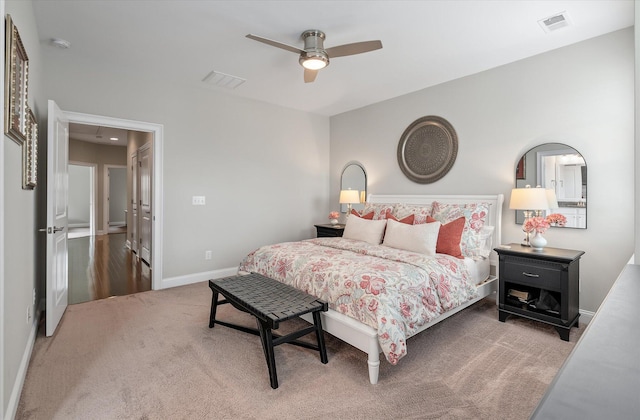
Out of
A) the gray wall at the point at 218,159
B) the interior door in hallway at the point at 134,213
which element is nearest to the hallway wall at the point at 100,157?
the interior door in hallway at the point at 134,213

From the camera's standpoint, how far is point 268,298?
242 centimetres

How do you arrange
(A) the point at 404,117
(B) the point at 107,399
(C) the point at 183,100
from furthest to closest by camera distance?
(A) the point at 404,117, (C) the point at 183,100, (B) the point at 107,399

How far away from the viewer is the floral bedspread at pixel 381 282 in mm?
2133

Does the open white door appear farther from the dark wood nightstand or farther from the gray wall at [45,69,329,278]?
the dark wood nightstand

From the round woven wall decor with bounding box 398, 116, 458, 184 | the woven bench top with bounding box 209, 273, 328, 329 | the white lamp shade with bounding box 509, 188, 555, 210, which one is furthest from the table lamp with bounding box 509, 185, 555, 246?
the woven bench top with bounding box 209, 273, 328, 329

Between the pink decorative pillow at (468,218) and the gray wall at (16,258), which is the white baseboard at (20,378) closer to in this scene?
the gray wall at (16,258)

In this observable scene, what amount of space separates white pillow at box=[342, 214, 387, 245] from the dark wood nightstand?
786 millimetres

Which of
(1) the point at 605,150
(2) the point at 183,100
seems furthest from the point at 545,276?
(2) the point at 183,100

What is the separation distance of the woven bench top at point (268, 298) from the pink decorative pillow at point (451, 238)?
156 centimetres

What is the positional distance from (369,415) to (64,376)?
2.01 m

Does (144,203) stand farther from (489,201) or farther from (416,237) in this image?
(489,201)

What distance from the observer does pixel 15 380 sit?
185cm

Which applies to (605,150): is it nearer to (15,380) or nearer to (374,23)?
(374,23)

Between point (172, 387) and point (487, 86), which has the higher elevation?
point (487, 86)
